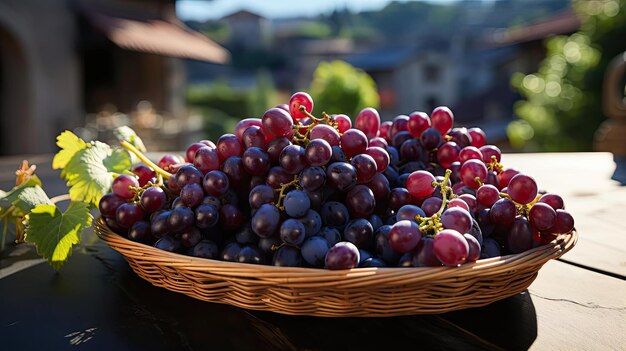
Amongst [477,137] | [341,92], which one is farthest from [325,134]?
[341,92]

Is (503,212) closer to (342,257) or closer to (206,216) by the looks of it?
(342,257)

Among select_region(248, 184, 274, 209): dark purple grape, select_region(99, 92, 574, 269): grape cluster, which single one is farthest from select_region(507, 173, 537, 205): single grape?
select_region(248, 184, 274, 209): dark purple grape

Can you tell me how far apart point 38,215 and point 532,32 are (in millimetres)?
13415

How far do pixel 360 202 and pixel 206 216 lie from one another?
19 cm

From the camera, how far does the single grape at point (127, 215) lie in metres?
0.75

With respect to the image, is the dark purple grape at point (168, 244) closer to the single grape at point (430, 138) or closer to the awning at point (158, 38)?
the single grape at point (430, 138)

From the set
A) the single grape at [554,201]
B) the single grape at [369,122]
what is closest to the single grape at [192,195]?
the single grape at [369,122]

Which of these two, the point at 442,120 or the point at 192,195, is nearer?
the point at 192,195

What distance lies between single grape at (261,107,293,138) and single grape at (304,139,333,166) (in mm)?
58

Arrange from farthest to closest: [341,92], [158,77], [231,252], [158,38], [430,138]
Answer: [341,92] < [158,77] < [158,38] < [430,138] < [231,252]

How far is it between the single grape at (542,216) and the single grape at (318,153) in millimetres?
271

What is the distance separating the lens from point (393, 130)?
36.7 inches

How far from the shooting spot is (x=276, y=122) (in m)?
0.71

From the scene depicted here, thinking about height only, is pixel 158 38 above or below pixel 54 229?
above
